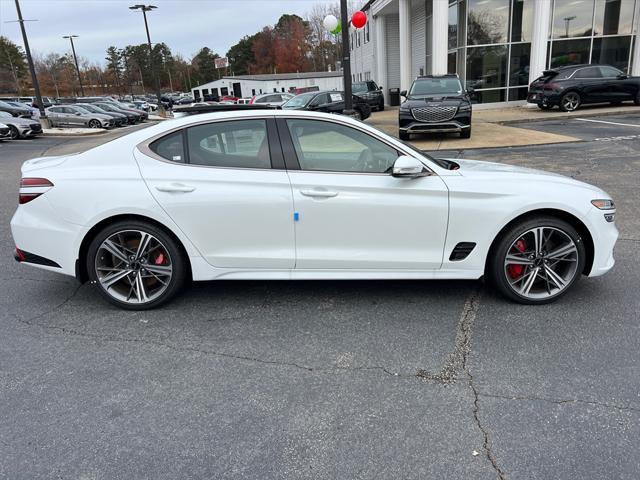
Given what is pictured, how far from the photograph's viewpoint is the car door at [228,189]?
12.0 ft

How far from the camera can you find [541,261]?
3.79 metres

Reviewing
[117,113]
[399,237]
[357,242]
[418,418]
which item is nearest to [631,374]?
[418,418]

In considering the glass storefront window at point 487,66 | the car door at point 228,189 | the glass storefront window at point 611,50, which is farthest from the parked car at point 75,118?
the car door at point 228,189

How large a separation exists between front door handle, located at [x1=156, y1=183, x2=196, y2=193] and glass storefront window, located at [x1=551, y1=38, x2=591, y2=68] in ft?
73.8

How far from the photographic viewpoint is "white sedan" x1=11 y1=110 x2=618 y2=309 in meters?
3.65

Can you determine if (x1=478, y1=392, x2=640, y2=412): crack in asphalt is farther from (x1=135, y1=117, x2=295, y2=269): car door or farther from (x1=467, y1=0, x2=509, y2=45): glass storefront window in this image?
(x1=467, y1=0, x2=509, y2=45): glass storefront window

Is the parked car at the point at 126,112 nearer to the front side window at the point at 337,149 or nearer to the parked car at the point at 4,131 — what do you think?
the parked car at the point at 4,131

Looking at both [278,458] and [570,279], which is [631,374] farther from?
[278,458]

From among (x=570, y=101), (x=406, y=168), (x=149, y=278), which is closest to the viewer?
(x=406, y=168)

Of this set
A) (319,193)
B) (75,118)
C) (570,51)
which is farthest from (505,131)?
(75,118)

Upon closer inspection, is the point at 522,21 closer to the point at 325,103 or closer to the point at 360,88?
the point at 360,88

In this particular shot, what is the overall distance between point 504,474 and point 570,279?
2114 millimetres

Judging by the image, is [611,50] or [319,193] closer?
[319,193]

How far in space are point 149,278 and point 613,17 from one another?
2450 cm
